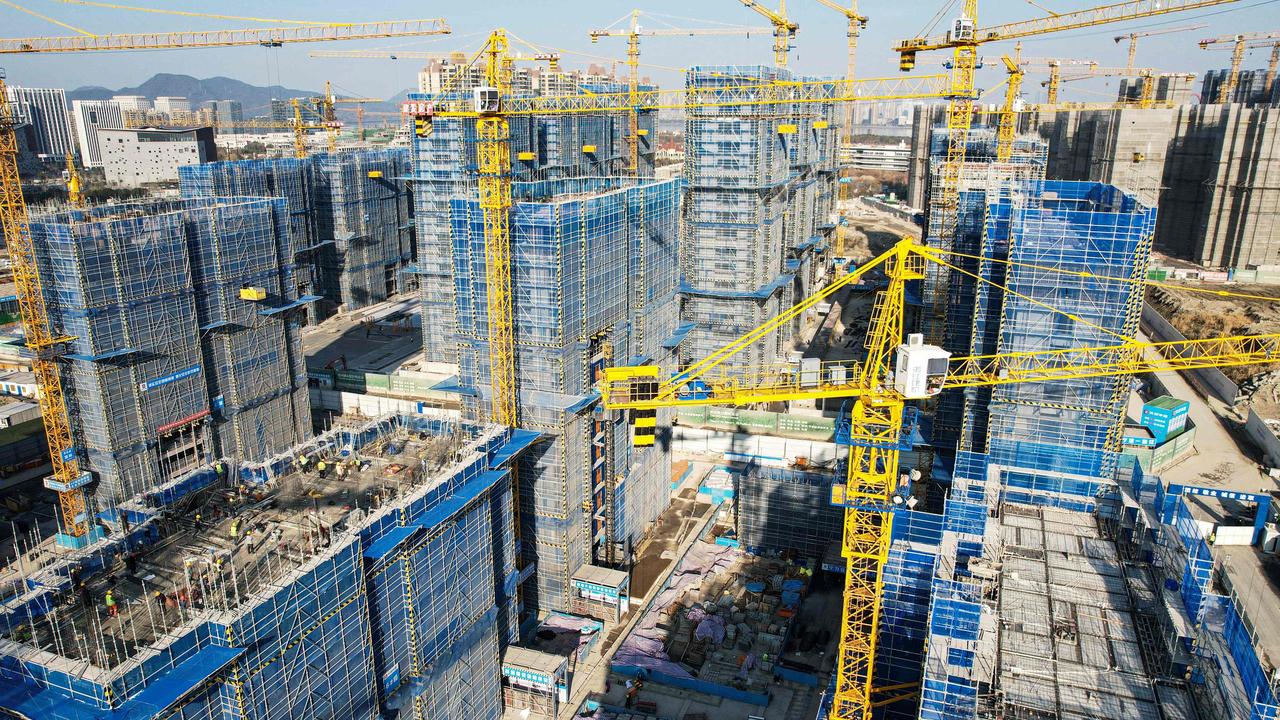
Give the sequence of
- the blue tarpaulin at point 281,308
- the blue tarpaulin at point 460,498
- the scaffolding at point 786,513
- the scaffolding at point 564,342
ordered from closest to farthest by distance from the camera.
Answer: the blue tarpaulin at point 460,498 < the scaffolding at point 564,342 < the scaffolding at point 786,513 < the blue tarpaulin at point 281,308

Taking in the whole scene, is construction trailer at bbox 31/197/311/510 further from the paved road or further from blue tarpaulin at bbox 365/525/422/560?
the paved road

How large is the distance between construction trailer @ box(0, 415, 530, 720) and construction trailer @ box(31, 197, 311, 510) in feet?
38.4

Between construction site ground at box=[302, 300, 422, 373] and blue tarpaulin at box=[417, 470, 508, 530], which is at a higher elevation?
blue tarpaulin at box=[417, 470, 508, 530]

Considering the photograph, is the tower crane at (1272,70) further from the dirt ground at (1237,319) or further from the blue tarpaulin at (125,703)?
the blue tarpaulin at (125,703)

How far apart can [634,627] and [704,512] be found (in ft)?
41.8

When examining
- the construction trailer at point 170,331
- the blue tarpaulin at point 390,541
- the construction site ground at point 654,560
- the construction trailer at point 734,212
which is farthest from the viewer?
the construction trailer at point 734,212

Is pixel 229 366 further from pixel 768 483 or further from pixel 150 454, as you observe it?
pixel 768 483

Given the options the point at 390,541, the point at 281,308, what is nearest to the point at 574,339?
the point at 390,541

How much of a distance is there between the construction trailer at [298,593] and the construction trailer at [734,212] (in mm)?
31066

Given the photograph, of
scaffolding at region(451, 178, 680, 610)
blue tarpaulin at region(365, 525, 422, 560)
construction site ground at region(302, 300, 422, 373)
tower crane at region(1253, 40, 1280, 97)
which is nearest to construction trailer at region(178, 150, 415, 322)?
construction site ground at region(302, 300, 422, 373)

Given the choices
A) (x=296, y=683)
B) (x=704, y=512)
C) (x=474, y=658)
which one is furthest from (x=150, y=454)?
(x=704, y=512)

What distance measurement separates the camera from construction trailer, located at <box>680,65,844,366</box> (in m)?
60.4

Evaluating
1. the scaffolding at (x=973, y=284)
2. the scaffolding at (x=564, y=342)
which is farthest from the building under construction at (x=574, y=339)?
the scaffolding at (x=973, y=284)

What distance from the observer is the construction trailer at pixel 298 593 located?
809 inches
